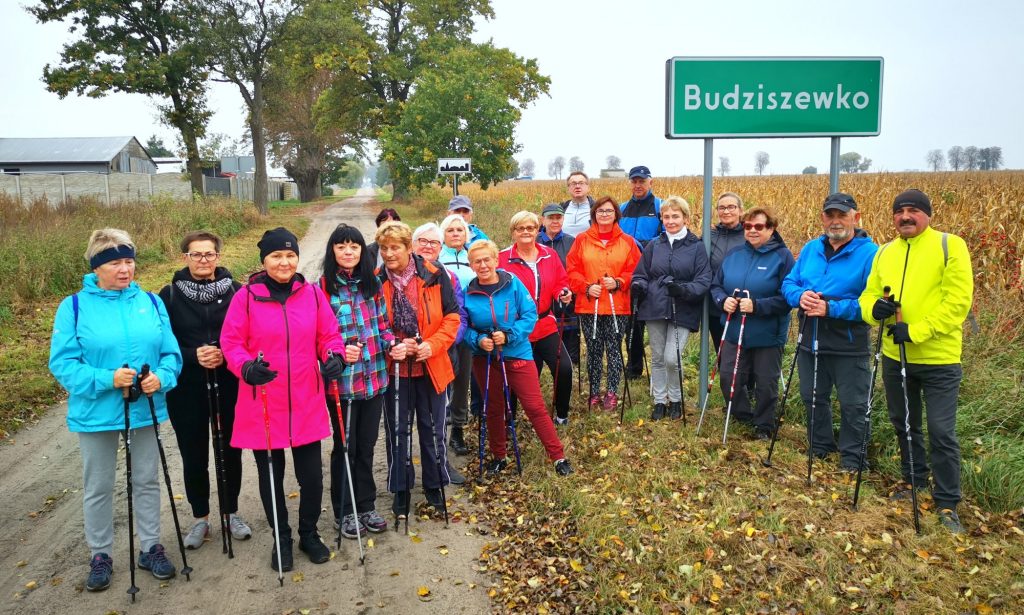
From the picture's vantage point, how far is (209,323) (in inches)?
185

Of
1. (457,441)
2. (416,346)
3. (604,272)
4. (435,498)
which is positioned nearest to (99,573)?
(435,498)

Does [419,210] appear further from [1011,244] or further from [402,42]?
[1011,244]

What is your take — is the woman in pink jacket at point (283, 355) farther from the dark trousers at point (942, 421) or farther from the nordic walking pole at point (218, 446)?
the dark trousers at point (942, 421)

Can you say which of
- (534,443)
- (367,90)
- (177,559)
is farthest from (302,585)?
(367,90)

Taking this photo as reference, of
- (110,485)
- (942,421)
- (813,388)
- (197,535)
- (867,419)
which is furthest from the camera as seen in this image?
(813,388)

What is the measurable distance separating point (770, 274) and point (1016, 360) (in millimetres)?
2746

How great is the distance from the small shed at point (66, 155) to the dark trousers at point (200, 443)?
170ft

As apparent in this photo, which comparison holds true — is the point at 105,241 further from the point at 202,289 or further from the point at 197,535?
the point at 197,535

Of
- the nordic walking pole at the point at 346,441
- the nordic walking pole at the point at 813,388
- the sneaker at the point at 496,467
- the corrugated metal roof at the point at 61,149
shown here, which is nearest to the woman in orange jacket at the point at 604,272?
the sneaker at the point at 496,467

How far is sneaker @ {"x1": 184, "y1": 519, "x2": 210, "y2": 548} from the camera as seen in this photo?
4.79 m

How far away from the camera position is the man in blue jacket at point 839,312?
521 centimetres

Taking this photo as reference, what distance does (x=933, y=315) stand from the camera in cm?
445

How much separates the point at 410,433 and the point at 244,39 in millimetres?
30219

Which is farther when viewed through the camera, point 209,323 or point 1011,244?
point 1011,244
